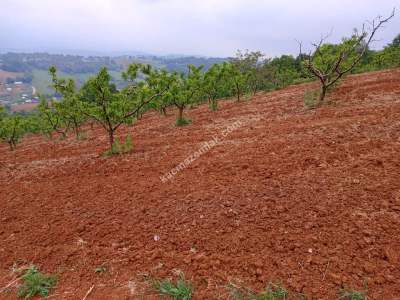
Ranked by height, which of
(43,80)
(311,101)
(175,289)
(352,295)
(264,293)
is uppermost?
(311,101)

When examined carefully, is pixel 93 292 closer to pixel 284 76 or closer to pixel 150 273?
pixel 150 273

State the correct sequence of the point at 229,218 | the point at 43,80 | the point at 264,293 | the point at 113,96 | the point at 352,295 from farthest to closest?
the point at 43,80 → the point at 113,96 → the point at 229,218 → the point at 264,293 → the point at 352,295

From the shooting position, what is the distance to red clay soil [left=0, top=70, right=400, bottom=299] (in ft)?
13.7

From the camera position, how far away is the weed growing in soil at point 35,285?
14.4 feet

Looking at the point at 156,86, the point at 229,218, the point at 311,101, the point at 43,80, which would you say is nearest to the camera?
the point at 229,218

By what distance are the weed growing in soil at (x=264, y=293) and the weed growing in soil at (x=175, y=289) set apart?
0.54 meters

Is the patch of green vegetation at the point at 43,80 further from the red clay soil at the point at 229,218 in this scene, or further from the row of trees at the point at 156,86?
the red clay soil at the point at 229,218

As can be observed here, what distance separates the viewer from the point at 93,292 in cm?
426

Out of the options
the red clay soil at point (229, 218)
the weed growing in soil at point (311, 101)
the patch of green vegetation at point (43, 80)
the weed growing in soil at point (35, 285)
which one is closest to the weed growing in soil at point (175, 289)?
the red clay soil at point (229, 218)

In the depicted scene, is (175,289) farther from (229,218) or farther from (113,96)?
(113,96)

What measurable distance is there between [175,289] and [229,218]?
1.71m

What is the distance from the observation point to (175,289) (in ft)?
13.0

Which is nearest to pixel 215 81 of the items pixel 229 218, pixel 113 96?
pixel 113 96

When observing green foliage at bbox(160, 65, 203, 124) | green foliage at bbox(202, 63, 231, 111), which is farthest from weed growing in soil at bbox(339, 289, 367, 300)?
green foliage at bbox(202, 63, 231, 111)
